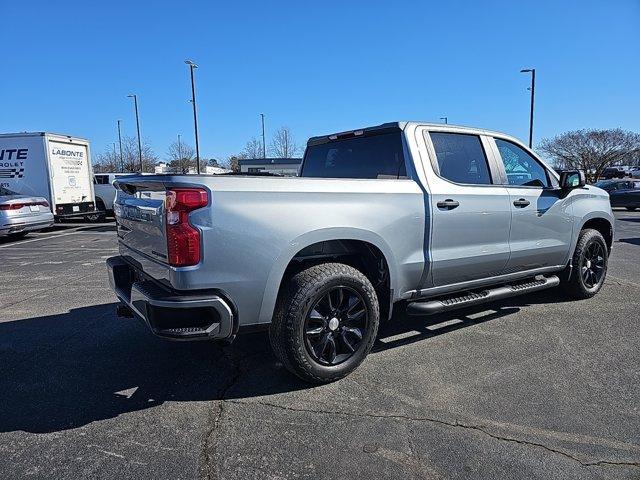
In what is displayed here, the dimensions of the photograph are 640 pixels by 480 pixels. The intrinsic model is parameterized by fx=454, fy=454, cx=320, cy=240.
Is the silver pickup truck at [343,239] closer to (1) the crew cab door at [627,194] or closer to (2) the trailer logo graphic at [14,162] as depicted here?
(2) the trailer logo graphic at [14,162]

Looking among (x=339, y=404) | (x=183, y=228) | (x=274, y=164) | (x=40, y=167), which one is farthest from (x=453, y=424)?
(x=274, y=164)

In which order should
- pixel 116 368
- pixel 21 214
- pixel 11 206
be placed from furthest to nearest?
pixel 21 214
pixel 11 206
pixel 116 368

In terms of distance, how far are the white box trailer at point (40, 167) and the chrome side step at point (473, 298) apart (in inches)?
528

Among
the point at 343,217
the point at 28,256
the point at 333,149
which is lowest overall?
the point at 28,256

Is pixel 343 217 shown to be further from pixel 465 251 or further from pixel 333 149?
pixel 333 149

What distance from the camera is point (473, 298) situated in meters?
4.06

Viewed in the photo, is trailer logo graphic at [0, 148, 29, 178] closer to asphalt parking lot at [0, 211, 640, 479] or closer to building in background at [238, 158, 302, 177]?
asphalt parking lot at [0, 211, 640, 479]

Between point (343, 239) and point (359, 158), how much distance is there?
4.22ft

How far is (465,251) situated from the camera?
404 cm

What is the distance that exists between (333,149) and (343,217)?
1.66 meters

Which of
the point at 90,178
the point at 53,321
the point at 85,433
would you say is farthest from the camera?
the point at 90,178

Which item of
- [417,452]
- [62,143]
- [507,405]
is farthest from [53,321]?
[62,143]

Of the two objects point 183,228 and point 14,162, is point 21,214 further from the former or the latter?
point 183,228

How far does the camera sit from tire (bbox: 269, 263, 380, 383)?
312cm
